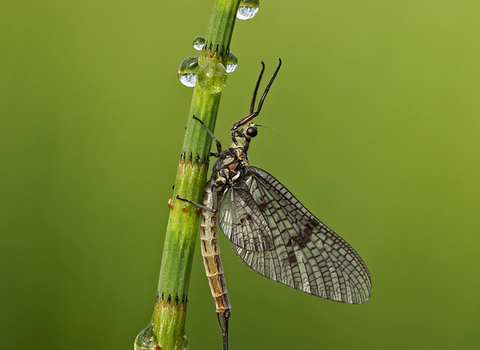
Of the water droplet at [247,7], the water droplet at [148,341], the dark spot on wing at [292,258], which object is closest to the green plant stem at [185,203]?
the water droplet at [148,341]

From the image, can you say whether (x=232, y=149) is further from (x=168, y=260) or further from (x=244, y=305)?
(x=244, y=305)

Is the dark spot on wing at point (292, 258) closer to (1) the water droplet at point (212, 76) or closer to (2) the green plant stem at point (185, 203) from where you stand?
(2) the green plant stem at point (185, 203)

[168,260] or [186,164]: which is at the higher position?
[186,164]

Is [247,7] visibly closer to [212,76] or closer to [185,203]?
[212,76]

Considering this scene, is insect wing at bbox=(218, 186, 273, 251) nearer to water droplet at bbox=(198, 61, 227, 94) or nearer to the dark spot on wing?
the dark spot on wing

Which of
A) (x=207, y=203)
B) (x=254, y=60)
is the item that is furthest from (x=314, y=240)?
(x=254, y=60)

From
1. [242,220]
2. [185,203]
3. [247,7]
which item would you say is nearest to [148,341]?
[185,203]
